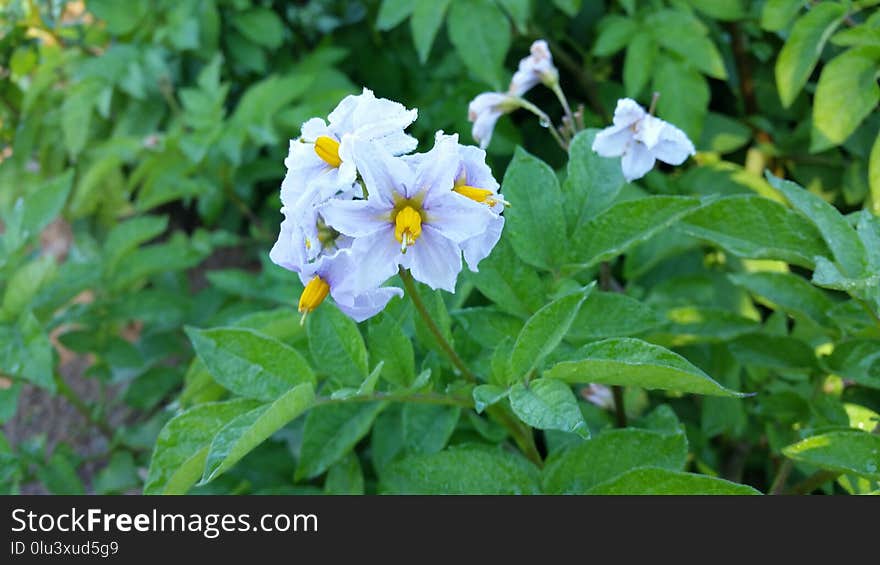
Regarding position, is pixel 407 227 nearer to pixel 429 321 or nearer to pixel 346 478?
pixel 429 321

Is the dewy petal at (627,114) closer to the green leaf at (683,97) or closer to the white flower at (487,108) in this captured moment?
the white flower at (487,108)

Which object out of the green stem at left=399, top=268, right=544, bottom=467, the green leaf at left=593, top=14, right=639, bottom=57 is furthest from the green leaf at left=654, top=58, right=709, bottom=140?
the green stem at left=399, top=268, right=544, bottom=467

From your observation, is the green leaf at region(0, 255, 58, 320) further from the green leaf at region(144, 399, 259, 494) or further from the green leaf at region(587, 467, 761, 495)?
the green leaf at region(587, 467, 761, 495)

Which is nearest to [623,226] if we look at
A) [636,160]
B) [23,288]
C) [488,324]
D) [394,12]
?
[636,160]

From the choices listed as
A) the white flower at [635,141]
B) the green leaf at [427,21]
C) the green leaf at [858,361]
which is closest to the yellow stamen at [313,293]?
the white flower at [635,141]
